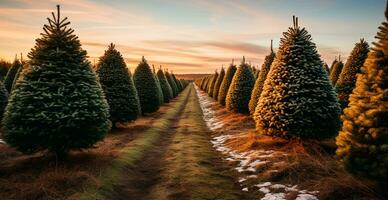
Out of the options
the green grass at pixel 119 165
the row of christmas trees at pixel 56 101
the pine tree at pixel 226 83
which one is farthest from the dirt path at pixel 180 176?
the pine tree at pixel 226 83

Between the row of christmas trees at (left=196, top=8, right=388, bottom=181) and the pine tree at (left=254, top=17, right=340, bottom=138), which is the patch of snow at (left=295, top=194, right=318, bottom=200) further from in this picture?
the pine tree at (left=254, top=17, right=340, bottom=138)

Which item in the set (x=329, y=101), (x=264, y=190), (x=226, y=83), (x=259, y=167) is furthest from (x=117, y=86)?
(x=226, y=83)

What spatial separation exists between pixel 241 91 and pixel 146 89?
8.94 m

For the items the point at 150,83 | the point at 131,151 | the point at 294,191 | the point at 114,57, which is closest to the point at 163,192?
the point at 294,191

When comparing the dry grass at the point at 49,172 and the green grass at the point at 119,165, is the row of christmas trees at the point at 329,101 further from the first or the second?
the dry grass at the point at 49,172

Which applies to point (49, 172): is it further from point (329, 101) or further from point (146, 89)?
point (146, 89)

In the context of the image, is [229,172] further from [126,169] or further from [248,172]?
[126,169]

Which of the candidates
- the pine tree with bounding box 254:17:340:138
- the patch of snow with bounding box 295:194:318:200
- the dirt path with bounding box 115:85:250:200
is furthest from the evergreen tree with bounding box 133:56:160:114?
the patch of snow with bounding box 295:194:318:200

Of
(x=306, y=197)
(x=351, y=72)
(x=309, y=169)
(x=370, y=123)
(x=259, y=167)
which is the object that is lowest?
(x=259, y=167)

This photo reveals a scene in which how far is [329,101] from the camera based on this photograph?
14195mm

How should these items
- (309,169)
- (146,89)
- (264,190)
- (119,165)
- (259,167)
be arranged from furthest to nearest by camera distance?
(146,89) → (119,165) → (259,167) → (309,169) → (264,190)

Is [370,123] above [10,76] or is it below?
below

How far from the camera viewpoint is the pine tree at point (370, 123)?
7.42 m

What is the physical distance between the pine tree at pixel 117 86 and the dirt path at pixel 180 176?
193 inches
